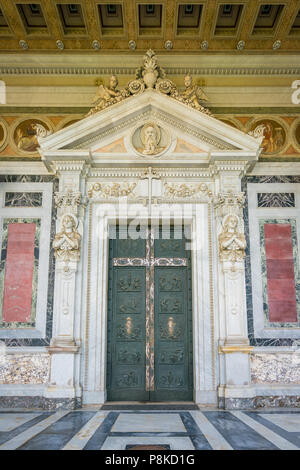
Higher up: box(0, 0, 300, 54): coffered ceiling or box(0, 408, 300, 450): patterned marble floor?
box(0, 0, 300, 54): coffered ceiling

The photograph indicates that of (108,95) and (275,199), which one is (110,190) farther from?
(275,199)

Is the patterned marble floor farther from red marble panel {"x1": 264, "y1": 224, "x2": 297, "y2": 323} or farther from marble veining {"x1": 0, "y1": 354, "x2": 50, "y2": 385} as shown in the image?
red marble panel {"x1": 264, "y1": 224, "x2": 297, "y2": 323}

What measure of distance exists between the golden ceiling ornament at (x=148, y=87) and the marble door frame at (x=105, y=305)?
5.71 feet

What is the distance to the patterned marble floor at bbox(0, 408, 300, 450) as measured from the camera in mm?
4270

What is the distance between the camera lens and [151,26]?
7875mm

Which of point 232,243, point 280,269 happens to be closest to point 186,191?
point 232,243

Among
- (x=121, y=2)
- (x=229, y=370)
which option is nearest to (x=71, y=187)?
(x=121, y=2)

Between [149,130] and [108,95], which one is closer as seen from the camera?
[149,130]

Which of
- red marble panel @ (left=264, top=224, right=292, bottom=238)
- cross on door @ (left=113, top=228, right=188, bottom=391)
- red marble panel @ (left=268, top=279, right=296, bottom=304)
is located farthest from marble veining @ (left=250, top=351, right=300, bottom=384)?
red marble panel @ (left=264, top=224, right=292, bottom=238)

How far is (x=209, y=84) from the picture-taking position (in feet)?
26.6

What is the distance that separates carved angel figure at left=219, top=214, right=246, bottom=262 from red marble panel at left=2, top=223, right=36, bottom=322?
3.12 metres

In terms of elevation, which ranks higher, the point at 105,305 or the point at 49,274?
the point at 49,274

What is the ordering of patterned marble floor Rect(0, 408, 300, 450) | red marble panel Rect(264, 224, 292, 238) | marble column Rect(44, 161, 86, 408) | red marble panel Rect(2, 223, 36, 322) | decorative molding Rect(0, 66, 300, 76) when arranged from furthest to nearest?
decorative molding Rect(0, 66, 300, 76) → red marble panel Rect(264, 224, 292, 238) → red marble panel Rect(2, 223, 36, 322) → marble column Rect(44, 161, 86, 408) → patterned marble floor Rect(0, 408, 300, 450)

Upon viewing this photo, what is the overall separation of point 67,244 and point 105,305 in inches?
44.9
